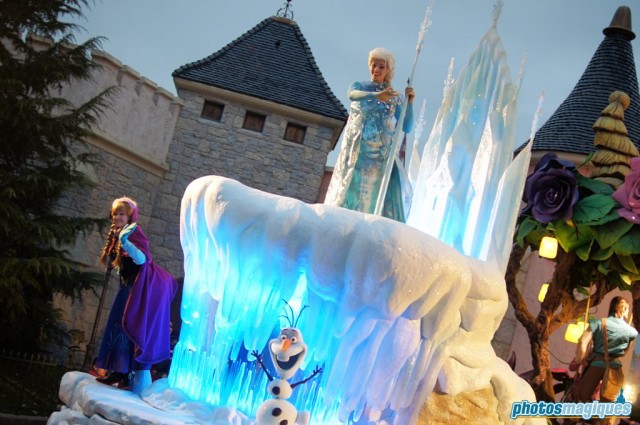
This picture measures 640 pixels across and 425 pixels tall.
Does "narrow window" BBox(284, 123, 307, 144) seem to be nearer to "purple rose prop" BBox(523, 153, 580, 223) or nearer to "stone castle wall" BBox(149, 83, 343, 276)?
"stone castle wall" BBox(149, 83, 343, 276)

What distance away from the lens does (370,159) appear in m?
7.43

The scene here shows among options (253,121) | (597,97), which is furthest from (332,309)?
(597,97)

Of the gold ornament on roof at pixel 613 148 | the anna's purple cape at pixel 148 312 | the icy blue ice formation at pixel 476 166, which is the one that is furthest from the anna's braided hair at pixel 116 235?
the gold ornament on roof at pixel 613 148

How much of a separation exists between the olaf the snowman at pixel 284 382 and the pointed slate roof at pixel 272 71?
11.0 m

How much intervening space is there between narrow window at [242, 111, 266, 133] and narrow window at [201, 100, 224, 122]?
1.77ft

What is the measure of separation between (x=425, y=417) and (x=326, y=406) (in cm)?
76

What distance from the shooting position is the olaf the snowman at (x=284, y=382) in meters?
5.10

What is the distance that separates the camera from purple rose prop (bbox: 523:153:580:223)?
827cm

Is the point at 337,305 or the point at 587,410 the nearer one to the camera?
the point at 337,305

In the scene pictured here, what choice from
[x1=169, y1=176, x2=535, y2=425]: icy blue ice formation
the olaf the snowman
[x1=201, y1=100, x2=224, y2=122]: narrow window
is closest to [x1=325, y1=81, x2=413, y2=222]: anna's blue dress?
[x1=169, y1=176, x2=535, y2=425]: icy blue ice formation

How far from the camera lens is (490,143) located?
24.6 feet

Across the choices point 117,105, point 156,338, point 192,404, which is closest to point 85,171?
point 117,105

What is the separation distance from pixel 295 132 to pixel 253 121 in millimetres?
898

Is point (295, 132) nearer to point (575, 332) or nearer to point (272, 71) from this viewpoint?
point (272, 71)
